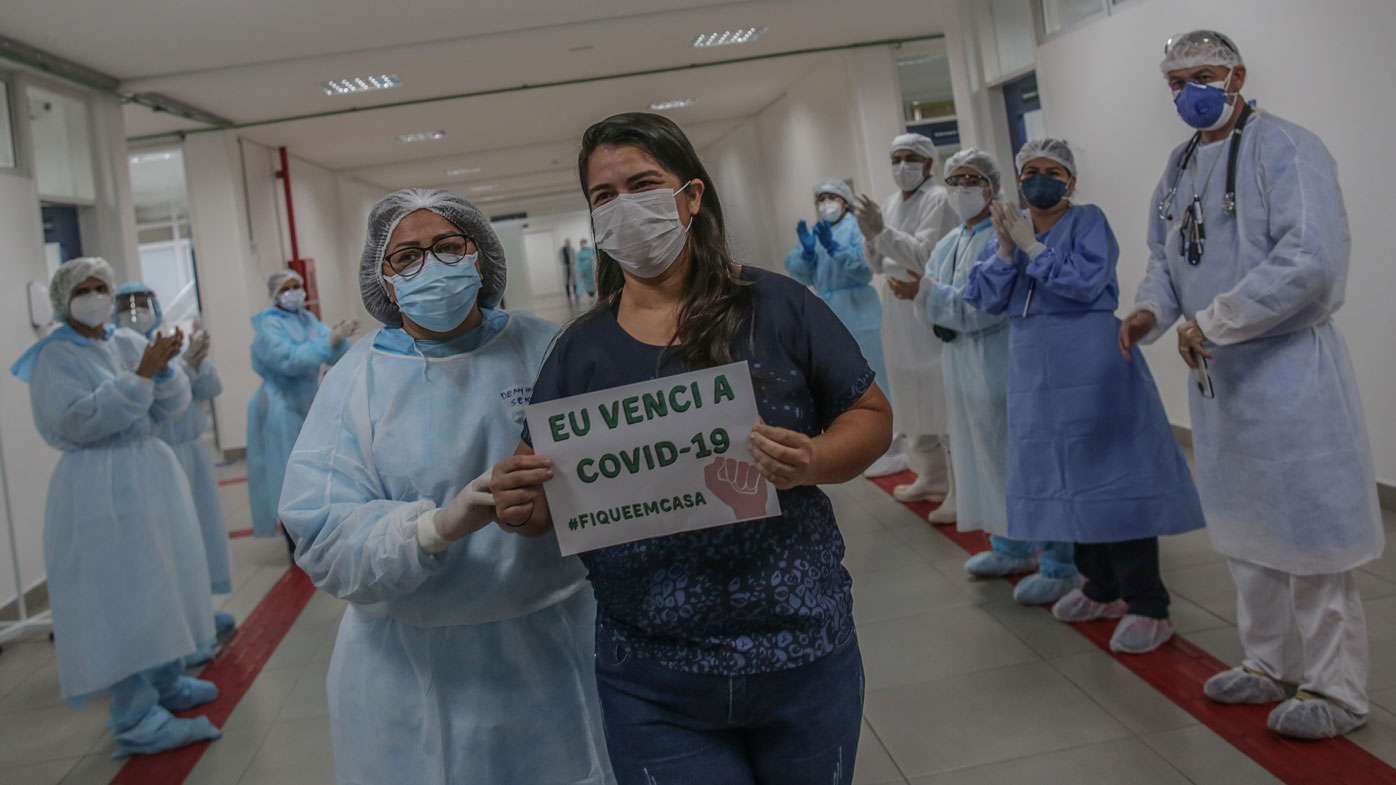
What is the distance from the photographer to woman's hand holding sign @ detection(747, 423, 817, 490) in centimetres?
124

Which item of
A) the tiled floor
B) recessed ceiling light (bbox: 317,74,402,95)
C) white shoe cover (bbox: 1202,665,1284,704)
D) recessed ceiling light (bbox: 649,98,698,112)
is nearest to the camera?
the tiled floor

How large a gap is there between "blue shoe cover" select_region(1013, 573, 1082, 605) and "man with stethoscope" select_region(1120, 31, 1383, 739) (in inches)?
43.0

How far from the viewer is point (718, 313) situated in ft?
4.55

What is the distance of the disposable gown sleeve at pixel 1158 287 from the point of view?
277cm

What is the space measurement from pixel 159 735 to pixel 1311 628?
345 centimetres

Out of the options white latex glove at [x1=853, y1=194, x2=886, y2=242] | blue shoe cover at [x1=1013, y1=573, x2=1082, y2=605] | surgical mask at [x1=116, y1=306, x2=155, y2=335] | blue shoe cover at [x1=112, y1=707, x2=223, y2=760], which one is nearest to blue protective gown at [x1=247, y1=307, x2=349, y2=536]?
surgical mask at [x1=116, y1=306, x2=155, y2=335]

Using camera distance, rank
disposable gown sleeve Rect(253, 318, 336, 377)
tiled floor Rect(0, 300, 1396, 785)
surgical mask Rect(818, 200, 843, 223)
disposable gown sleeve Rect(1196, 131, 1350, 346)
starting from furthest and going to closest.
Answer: surgical mask Rect(818, 200, 843, 223) → disposable gown sleeve Rect(253, 318, 336, 377) → tiled floor Rect(0, 300, 1396, 785) → disposable gown sleeve Rect(1196, 131, 1350, 346)

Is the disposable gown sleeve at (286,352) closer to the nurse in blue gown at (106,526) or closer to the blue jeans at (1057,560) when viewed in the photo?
the nurse in blue gown at (106,526)

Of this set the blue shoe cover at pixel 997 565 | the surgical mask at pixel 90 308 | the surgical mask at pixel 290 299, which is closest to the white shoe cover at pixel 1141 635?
the blue shoe cover at pixel 997 565

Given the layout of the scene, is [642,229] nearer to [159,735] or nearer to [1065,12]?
[159,735]

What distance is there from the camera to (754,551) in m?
1.35

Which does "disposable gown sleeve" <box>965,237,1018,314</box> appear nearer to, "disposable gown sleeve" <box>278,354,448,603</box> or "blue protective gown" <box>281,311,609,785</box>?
"blue protective gown" <box>281,311,609,785</box>

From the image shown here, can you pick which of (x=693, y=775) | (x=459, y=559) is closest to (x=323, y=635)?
(x=459, y=559)

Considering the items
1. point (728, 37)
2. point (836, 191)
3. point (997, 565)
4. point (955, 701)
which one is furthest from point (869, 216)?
point (728, 37)
